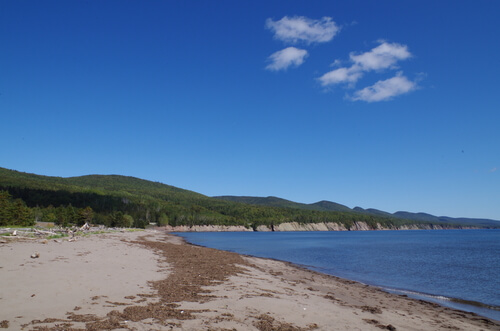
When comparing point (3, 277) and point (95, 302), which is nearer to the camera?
point (95, 302)

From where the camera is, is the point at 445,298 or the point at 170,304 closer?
the point at 170,304

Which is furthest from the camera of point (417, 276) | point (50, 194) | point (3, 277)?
point (50, 194)

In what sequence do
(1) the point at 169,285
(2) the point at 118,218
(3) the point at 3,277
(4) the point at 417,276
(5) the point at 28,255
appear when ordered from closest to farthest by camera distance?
(3) the point at 3,277 → (1) the point at 169,285 → (5) the point at 28,255 → (4) the point at 417,276 → (2) the point at 118,218

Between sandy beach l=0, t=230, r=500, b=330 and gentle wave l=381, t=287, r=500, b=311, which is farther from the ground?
sandy beach l=0, t=230, r=500, b=330

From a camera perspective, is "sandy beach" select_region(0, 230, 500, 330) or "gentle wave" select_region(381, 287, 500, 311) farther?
"gentle wave" select_region(381, 287, 500, 311)

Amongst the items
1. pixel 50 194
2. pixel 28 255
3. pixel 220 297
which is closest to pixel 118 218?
pixel 50 194

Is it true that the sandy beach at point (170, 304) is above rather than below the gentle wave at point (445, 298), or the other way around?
above

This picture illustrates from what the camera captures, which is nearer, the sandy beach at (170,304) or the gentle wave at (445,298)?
the sandy beach at (170,304)

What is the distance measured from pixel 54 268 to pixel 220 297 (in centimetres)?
918

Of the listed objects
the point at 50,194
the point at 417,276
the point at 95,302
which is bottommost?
the point at 417,276

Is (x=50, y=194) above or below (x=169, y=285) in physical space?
above

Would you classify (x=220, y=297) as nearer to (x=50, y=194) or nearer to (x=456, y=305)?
(x=456, y=305)

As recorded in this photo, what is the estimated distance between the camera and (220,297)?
14484 mm

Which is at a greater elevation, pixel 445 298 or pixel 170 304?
pixel 170 304
